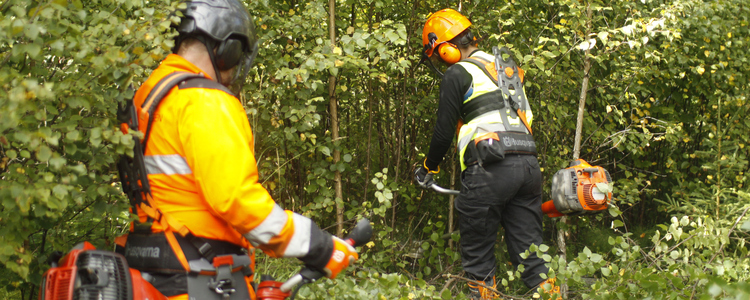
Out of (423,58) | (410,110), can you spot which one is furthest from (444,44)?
(410,110)

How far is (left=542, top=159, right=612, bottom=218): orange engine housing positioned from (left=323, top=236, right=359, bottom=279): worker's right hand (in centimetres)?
221

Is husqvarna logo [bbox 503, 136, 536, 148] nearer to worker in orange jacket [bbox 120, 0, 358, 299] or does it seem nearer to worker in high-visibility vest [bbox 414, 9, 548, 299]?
worker in high-visibility vest [bbox 414, 9, 548, 299]

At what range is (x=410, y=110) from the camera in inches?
193

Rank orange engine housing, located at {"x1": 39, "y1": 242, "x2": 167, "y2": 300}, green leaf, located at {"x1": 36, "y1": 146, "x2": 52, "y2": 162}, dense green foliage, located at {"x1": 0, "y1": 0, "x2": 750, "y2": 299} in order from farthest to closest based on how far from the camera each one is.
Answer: dense green foliage, located at {"x1": 0, "y1": 0, "x2": 750, "y2": 299}
green leaf, located at {"x1": 36, "y1": 146, "x2": 52, "y2": 162}
orange engine housing, located at {"x1": 39, "y1": 242, "x2": 167, "y2": 300}

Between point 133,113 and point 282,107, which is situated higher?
point 133,113

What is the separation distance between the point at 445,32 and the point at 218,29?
2.19 metres

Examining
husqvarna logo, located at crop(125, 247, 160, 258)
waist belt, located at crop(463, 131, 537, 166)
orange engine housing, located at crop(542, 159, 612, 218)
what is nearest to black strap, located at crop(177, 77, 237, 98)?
husqvarna logo, located at crop(125, 247, 160, 258)

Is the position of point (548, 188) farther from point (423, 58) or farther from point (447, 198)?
point (423, 58)

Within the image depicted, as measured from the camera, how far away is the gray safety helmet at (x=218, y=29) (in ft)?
6.50

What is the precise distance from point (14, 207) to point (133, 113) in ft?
1.89

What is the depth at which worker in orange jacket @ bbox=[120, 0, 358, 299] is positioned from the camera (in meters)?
1.72

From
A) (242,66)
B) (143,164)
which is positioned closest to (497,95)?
(242,66)

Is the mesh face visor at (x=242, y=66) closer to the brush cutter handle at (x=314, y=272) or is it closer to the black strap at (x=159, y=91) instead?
the black strap at (x=159, y=91)

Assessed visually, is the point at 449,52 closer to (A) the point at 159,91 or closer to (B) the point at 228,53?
(B) the point at 228,53
